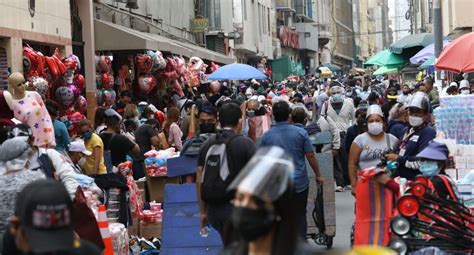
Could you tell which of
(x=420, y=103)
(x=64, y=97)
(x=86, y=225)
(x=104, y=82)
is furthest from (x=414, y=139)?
(x=104, y=82)

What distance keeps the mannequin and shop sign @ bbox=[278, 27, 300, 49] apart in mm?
60446

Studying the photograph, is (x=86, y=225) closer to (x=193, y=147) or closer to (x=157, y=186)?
(x=193, y=147)

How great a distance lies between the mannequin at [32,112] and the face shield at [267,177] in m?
7.74

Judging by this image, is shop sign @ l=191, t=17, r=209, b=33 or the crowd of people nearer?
the crowd of people

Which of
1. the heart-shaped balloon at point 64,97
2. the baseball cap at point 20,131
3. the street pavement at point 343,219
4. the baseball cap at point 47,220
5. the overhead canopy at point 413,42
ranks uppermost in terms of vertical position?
the overhead canopy at point 413,42

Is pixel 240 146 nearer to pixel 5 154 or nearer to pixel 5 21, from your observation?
pixel 5 154

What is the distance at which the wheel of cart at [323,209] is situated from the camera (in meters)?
13.1

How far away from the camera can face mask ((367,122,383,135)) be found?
1213 centimetres

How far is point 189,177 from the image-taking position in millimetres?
13031

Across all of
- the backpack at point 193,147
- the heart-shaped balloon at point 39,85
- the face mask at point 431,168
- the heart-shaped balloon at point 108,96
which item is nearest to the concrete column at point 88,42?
the heart-shaped balloon at point 108,96

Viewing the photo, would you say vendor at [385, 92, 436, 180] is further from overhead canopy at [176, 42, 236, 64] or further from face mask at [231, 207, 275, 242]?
overhead canopy at [176, 42, 236, 64]

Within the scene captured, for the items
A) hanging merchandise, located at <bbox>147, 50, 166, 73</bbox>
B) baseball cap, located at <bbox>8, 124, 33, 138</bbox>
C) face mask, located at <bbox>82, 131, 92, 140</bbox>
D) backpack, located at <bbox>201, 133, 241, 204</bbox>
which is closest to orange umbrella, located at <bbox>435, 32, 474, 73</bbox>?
face mask, located at <bbox>82, 131, 92, 140</bbox>

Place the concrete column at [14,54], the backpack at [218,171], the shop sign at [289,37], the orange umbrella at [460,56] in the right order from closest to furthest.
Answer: the backpack at [218,171] → the orange umbrella at [460,56] → the concrete column at [14,54] → the shop sign at [289,37]

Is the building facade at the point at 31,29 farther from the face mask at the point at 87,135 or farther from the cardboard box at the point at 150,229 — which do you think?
the cardboard box at the point at 150,229
